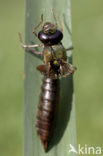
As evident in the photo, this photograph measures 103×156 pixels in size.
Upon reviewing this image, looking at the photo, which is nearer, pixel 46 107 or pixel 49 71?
pixel 46 107

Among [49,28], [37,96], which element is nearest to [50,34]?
[49,28]

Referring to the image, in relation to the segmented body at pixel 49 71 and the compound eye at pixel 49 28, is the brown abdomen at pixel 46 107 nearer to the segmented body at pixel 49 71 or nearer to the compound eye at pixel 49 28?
the segmented body at pixel 49 71

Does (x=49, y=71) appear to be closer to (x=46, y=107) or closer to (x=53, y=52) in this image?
(x=53, y=52)

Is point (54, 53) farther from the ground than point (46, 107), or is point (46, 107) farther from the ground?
point (54, 53)

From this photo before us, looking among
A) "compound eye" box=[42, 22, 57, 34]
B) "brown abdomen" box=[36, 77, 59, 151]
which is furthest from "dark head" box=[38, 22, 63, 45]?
"brown abdomen" box=[36, 77, 59, 151]

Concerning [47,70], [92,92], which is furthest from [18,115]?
[47,70]

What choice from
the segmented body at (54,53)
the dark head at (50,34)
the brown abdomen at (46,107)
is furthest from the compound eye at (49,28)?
the brown abdomen at (46,107)

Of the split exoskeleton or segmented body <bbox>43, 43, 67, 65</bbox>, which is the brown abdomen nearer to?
the split exoskeleton

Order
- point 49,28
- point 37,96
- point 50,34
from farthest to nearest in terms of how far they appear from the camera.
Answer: point 50,34, point 49,28, point 37,96
